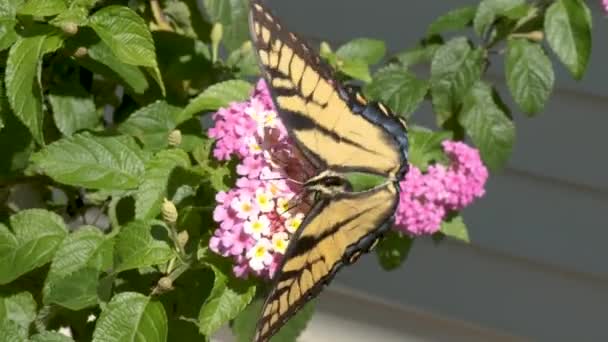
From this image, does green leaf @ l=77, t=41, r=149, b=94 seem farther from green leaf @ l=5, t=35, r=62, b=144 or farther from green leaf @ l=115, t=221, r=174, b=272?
green leaf @ l=115, t=221, r=174, b=272

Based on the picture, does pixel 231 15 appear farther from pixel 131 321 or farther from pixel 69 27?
pixel 131 321

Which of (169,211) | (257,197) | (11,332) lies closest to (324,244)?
(257,197)

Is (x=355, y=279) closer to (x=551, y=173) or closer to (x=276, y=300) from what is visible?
(x=551, y=173)

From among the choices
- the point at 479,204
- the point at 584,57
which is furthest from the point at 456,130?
the point at 479,204

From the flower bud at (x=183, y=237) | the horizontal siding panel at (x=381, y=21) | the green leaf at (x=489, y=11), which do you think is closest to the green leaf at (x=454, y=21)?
the green leaf at (x=489, y=11)

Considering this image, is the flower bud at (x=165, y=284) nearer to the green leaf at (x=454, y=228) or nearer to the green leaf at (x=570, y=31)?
the green leaf at (x=454, y=228)

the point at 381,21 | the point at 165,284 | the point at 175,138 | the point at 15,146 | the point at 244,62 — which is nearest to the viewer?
the point at 165,284

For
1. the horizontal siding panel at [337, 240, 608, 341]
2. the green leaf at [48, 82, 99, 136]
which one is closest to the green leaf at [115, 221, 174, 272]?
the green leaf at [48, 82, 99, 136]
